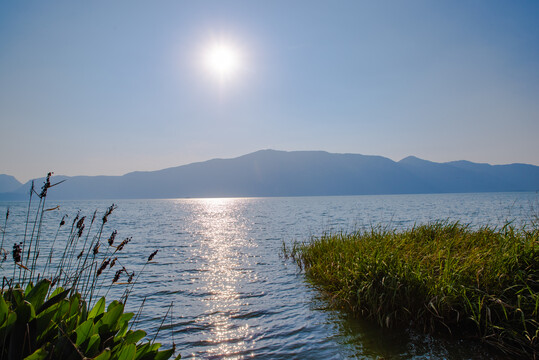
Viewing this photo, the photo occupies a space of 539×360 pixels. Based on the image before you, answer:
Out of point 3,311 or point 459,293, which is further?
point 459,293

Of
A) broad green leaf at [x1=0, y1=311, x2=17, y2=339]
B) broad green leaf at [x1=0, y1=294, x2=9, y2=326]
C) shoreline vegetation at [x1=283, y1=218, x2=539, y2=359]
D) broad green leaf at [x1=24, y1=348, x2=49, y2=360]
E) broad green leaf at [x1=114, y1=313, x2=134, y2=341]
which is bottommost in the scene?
shoreline vegetation at [x1=283, y1=218, x2=539, y2=359]

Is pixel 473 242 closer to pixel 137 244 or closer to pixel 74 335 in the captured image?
pixel 74 335

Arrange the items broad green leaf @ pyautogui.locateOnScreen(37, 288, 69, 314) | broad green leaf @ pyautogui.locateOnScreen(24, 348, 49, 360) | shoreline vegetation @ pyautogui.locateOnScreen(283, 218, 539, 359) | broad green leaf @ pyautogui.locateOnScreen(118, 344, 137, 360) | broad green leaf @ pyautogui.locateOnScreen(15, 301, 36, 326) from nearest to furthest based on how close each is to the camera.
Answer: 1. broad green leaf @ pyautogui.locateOnScreen(24, 348, 49, 360)
2. broad green leaf @ pyautogui.locateOnScreen(118, 344, 137, 360)
3. broad green leaf @ pyautogui.locateOnScreen(15, 301, 36, 326)
4. broad green leaf @ pyautogui.locateOnScreen(37, 288, 69, 314)
5. shoreline vegetation @ pyautogui.locateOnScreen(283, 218, 539, 359)

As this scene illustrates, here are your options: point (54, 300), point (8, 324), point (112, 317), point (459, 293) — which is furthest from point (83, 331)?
point (459, 293)

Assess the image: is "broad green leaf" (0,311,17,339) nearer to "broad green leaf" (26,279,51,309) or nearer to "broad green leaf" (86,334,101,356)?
"broad green leaf" (26,279,51,309)

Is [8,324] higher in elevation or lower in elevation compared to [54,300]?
lower

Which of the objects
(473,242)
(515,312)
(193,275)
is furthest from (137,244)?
(515,312)

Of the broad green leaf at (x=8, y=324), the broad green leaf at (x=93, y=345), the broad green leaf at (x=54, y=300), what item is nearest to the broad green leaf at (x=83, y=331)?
the broad green leaf at (x=93, y=345)

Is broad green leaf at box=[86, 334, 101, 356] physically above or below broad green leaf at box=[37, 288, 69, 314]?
below

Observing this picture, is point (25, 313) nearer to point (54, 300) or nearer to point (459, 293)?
point (54, 300)

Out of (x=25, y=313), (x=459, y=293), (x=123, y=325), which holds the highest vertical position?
(x=25, y=313)

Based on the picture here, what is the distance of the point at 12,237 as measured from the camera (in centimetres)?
2688

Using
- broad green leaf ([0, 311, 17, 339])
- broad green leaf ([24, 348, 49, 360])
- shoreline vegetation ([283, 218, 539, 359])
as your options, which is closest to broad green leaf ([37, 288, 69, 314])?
broad green leaf ([0, 311, 17, 339])

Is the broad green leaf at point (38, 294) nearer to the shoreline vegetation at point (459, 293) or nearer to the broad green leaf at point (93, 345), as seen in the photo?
the broad green leaf at point (93, 345)
